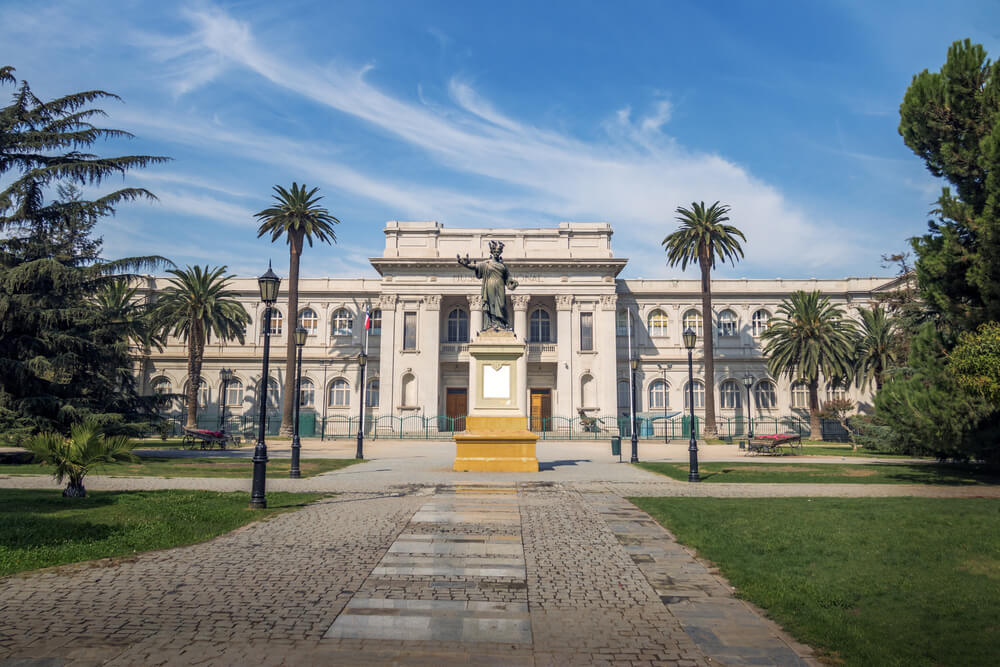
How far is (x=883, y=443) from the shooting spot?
774 inches

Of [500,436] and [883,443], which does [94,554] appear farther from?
[883,443]

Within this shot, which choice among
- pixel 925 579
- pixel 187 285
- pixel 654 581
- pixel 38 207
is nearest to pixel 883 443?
pixel 925 579

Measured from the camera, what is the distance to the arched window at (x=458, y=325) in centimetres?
4962

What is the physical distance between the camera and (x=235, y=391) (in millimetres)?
51219

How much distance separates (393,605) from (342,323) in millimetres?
49950

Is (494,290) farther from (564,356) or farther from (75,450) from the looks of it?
(564,356)

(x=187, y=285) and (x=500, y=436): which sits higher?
(x=187, y=285)

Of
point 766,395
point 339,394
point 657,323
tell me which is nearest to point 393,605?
point 339,394

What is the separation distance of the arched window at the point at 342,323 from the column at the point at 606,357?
21.2 meters

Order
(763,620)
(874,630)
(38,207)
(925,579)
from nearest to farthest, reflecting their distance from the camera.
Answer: (874,630) → (763,620) → (925,579) → (38,207)

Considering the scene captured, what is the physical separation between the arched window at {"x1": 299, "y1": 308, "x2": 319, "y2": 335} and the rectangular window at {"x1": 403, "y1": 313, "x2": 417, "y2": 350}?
10.8m

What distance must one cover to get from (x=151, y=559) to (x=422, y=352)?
39.5 m

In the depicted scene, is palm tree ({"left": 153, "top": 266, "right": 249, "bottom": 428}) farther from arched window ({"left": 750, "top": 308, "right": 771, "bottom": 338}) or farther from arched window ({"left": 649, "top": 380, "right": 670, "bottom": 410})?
arched window ({"left": 750, "top": 308, "right": 771, "bottom": 338})

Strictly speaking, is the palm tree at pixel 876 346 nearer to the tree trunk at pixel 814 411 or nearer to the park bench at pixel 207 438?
the tree trunk at pixel 814 411
